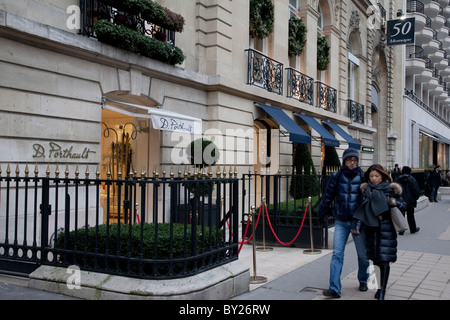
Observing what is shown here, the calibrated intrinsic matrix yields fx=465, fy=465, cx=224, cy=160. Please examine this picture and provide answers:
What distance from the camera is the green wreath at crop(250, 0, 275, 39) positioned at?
15711 millimetres

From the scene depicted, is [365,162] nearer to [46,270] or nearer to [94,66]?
[94,66]

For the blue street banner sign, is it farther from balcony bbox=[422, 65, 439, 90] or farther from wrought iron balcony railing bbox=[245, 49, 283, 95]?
balcony bbox=[422, 65, 439, 90]

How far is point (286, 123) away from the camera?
52.8 feet

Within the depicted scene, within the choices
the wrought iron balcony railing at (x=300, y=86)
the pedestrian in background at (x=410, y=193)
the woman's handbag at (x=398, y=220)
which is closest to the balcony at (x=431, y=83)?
the wrought iron balcony railing at (x=300, y=86)

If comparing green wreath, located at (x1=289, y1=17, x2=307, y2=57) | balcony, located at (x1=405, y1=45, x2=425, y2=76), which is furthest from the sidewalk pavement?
balcony, located at (x1=405, y1=45, x2=425, y2=76)

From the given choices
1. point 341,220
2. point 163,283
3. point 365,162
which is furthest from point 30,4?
point 365,162

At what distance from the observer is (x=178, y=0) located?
12.8m

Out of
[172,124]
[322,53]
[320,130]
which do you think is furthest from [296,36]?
[172,124]

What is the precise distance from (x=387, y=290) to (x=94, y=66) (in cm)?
738

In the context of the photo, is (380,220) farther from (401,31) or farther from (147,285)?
(401,31)

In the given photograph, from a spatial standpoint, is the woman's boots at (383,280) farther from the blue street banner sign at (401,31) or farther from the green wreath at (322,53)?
the blue street banner sign at (401,31)

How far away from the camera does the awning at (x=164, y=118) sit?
10.4 metres

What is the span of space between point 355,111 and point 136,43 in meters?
18.4

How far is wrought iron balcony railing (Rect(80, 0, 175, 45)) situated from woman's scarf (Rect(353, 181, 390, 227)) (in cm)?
679
